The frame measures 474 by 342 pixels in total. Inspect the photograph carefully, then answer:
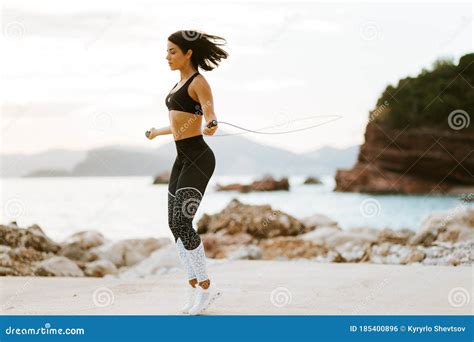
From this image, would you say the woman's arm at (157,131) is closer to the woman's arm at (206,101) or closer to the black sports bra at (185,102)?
the black sports bra at (185,102)

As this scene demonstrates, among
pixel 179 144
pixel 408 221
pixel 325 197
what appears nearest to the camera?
pixel 179 144

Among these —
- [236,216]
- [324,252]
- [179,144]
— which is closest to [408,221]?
[236,216]

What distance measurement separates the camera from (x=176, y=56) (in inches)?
169

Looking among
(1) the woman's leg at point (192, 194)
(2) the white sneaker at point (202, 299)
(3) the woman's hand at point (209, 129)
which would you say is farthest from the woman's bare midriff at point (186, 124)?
(2) the white sneaker at point (202, 299)

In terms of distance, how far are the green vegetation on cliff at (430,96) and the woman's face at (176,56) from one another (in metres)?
19.2

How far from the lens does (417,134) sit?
26.4 metres

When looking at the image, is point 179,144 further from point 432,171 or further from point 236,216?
point 432,171

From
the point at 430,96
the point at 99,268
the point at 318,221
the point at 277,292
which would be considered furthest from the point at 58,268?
the point at 430,96

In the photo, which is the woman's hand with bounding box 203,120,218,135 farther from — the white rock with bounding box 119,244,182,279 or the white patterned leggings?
the white rock with bounding box 119,244,182,279

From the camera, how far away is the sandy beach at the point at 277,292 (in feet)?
15.1

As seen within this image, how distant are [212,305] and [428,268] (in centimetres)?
262

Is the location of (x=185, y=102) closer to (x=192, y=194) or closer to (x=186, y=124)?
(x=186, y=124)

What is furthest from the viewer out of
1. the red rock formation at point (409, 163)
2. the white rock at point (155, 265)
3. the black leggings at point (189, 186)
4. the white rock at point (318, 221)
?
the red rock formation at point (409, 163)

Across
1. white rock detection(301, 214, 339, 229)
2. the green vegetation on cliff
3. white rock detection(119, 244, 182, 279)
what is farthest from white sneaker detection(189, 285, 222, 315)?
the green vegetation on cliff
